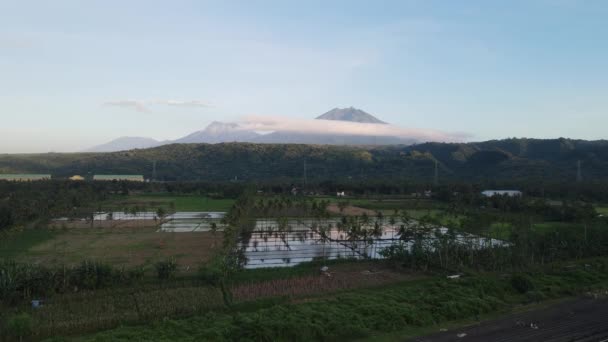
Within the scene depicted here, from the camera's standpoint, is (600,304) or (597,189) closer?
(600,304)

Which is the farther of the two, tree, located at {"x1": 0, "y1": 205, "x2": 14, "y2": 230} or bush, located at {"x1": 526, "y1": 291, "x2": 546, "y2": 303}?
tree, located at {"x1": 0, "y1": 205, "x2": 14, "y2": 230}

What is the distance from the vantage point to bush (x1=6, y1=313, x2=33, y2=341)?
10445 mm

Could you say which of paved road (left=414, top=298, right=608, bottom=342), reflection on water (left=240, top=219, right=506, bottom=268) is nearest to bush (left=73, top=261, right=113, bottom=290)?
reflection on water (left=240, top=219, right=506, bottom=268)

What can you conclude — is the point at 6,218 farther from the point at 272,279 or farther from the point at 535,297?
the point at 535,297

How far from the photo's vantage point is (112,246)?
72.2ft

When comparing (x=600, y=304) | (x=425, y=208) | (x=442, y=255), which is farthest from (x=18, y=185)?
(x=600, y=304)

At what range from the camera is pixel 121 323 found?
1150 centimetres

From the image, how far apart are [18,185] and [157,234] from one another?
29824 mm

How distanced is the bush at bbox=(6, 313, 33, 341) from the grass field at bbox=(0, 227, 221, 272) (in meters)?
6.75

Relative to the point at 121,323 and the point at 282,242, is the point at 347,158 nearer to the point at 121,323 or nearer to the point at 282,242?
the point at 282,242

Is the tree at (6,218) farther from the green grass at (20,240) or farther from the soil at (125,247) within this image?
the soil at (125,247)

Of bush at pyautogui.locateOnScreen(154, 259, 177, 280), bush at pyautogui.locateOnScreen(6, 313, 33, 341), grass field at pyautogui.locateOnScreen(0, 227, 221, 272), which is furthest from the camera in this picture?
grass field at pyautogui.locateOnScreen(0, 227, 221, 272)

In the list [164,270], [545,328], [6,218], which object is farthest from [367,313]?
[6,218]

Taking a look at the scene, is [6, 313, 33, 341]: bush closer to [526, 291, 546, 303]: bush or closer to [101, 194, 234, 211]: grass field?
[526, 291, 546, 303]: bush
